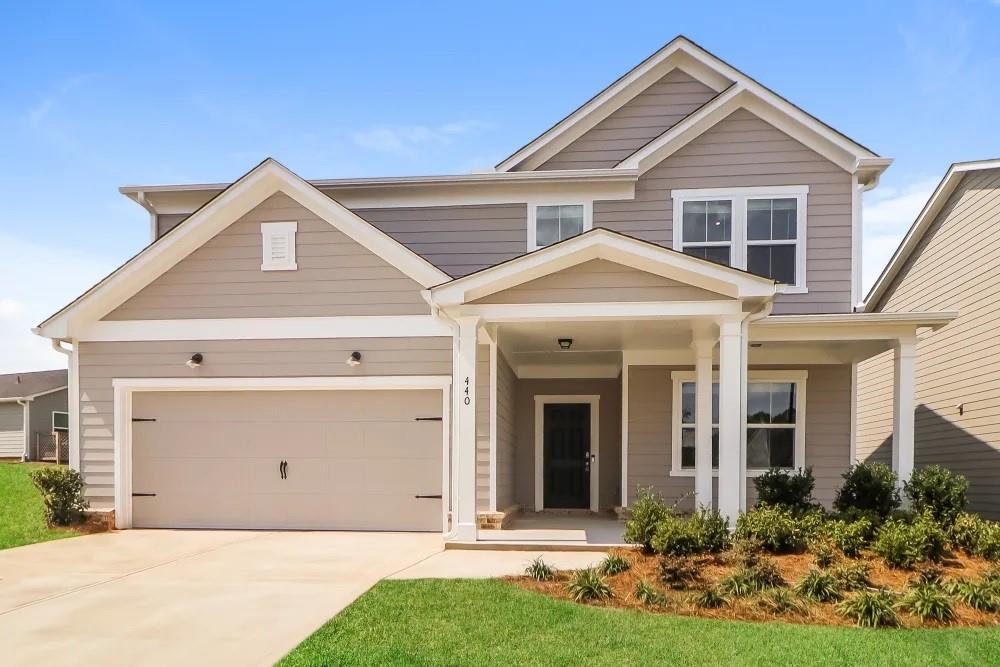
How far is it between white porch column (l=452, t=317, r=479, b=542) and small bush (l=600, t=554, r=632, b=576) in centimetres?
201

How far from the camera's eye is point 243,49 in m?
12.5

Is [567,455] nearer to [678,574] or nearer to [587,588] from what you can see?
[678,574]

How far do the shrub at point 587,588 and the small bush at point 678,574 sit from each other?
0.54m

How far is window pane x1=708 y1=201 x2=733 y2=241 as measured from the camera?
12.2 m

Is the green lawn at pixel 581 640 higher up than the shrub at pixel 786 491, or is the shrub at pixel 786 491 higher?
the shrub at pixel 786 491

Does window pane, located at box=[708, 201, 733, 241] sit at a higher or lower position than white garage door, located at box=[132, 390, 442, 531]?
higher

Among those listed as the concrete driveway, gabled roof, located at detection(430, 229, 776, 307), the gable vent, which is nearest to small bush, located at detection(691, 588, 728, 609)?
the concrete driveway

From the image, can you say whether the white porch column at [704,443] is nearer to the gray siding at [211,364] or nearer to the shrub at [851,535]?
the shrub at [851,535]

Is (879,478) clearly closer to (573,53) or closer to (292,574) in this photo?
(292,574)

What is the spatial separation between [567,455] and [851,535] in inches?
261

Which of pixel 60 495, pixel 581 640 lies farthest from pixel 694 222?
pixel 60 495

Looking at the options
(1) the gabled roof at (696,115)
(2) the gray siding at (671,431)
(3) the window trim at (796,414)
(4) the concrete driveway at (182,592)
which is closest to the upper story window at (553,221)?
(1) the gabled roof at (696,115)

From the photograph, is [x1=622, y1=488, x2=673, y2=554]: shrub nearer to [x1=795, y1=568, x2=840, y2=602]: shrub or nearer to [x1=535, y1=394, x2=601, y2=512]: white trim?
[x1=795, y1=568, x2=840, y2=602]: shrub

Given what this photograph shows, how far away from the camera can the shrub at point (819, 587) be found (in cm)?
657
